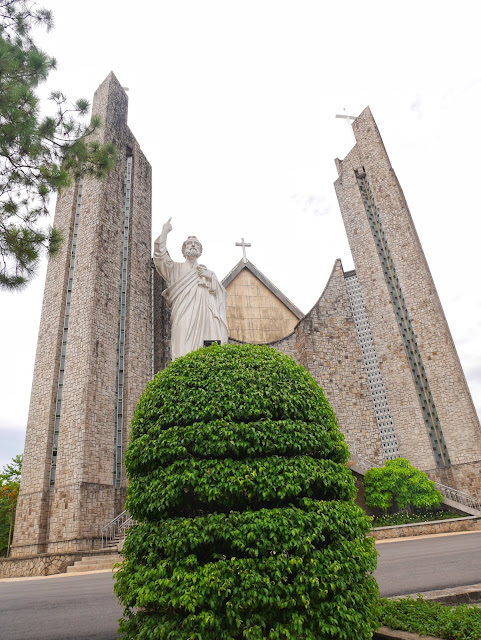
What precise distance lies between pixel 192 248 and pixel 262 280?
13561mm

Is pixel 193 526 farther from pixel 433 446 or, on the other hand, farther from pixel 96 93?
pixel 96 93

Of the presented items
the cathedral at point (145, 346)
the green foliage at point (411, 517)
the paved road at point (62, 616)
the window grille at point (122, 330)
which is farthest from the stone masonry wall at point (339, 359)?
the paved road at point (62, 616)

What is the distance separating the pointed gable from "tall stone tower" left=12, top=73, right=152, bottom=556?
5.76 metres

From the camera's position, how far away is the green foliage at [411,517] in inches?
418

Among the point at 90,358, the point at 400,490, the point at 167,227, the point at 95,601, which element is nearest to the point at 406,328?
the point at 400,490

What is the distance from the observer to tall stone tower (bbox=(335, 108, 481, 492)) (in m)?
13.3

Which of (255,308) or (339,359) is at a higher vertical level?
(255,308)

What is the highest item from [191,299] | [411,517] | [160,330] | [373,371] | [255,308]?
[255,308]

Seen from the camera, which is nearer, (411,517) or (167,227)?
(167,227)

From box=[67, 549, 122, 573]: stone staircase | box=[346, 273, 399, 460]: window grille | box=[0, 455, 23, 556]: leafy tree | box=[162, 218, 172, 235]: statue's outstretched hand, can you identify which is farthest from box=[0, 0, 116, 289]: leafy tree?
box=[0, 455, 23, 556]: leafy tree

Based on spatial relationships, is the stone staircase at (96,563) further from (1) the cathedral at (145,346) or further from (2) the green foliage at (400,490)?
(2) the green foliage at (400,490)

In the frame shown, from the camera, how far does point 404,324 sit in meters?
15.4

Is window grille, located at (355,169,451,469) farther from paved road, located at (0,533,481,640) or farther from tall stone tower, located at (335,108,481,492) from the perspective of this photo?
paved road, located at (0,533,481,640)

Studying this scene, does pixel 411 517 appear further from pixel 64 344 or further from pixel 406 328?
pixel 64 344
